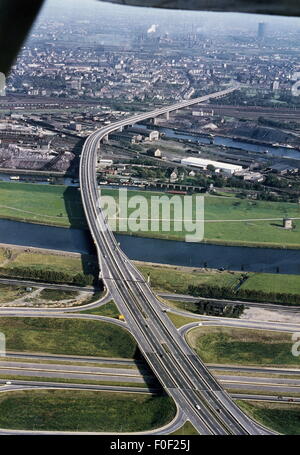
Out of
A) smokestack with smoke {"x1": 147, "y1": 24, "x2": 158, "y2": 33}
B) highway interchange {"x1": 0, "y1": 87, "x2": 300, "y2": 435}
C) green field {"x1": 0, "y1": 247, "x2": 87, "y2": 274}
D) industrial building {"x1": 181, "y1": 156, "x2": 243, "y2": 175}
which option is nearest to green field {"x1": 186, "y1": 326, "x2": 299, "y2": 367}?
highway interchange {"x1": 0, "y1": 87, "x2": 300, "y2": 435}

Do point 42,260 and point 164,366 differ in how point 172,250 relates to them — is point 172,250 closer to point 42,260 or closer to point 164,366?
point 42,260

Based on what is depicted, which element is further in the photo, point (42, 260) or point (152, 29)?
point (152, 29)

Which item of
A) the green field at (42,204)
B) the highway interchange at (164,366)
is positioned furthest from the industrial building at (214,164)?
the highway interchange at (164,366)

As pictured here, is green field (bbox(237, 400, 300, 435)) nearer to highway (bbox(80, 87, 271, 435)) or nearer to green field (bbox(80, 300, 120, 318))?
highway (bbox(80, 87, 271, 435))

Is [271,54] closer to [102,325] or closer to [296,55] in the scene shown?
[296,55]

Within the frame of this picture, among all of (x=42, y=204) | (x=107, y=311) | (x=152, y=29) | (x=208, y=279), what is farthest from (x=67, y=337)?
(x=152, y=29)

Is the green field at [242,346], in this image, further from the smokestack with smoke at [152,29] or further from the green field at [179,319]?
the smokestack with smoke at [152,29]
